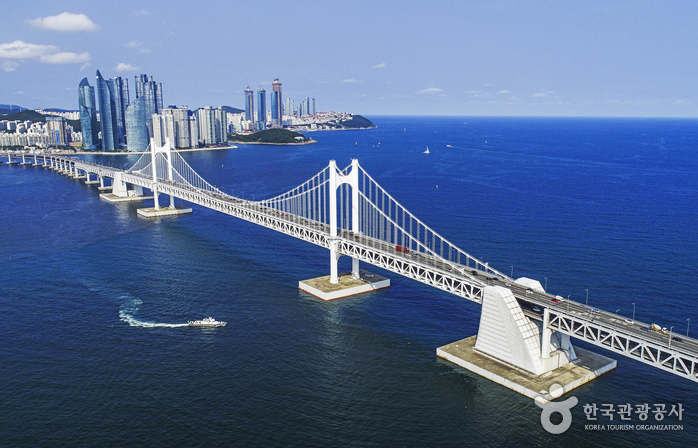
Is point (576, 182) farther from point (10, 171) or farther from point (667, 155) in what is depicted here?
point (10, 171)

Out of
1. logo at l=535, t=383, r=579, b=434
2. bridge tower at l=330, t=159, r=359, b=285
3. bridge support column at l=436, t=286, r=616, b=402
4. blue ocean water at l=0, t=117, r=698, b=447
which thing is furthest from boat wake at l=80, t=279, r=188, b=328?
logo at l=535, t=383, r=579, b=434

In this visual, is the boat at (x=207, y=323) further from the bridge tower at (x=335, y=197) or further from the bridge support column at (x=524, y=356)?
the bridge support column at (x=524, y=356)

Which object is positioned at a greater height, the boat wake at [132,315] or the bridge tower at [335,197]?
the bridge tower at [335,197]

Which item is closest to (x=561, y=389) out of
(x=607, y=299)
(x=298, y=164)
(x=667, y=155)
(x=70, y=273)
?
(x=607, y=299)

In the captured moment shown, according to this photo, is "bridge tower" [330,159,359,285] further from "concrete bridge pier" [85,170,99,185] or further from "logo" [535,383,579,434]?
"concrete bridge pier" [85,170,99,185]

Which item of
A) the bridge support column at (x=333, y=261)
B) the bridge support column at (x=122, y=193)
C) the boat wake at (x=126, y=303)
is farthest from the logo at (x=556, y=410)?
the bridge support column at (x=122, y=193)

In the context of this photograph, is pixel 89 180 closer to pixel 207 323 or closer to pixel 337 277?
pixel 337 277

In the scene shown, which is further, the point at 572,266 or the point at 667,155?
the point at 667,155
